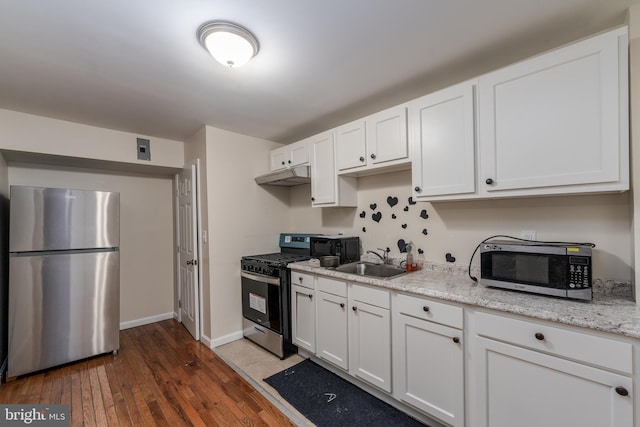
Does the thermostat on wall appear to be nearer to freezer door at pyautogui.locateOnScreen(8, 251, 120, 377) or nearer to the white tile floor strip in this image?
freezer door at pyautogui.locateOnScreen(8, 251, 120, 377)

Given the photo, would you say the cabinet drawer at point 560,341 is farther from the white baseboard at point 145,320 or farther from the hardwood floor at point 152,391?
the white baseboard at point 145,320

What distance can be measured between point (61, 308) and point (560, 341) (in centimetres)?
375

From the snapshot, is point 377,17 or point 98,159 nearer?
point 377,17

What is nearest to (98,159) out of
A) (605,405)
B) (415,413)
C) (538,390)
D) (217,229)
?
(217,229)

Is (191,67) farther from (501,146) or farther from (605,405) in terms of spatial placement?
(605,405)

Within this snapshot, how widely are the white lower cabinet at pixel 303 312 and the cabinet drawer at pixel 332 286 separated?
115 millimetres

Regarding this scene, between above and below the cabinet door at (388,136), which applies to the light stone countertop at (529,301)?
below

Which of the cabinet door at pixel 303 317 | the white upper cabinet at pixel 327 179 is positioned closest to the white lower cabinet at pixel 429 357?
the cabinet door at pixel 303 317

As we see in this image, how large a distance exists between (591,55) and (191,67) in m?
2.28

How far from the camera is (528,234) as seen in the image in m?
1.85

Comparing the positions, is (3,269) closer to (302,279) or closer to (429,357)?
(302,279)

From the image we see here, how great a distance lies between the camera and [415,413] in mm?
1864

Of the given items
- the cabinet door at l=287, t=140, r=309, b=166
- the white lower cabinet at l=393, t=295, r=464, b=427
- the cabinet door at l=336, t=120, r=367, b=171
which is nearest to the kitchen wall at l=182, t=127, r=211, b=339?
the cabinet door at l=287, t=140, r=309, b=166

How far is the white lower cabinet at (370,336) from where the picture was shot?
76.2 inches
